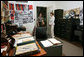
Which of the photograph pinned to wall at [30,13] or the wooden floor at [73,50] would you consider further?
the photograph pinned to wall at [30,13]

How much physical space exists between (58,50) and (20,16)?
312cm

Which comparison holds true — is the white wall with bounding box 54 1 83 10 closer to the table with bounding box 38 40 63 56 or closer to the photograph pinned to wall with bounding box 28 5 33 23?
the photograph pinned to wall with bounding box 28 5 33 23

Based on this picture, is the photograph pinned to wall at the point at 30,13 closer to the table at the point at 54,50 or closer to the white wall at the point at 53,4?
the white wall at the point at 53,4

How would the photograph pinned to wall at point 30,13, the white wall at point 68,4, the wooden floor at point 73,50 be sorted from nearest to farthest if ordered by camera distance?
the wooden floor at point 73,50 < the white wall at point 68,4 < the photograph pinned to wall at point 30,13

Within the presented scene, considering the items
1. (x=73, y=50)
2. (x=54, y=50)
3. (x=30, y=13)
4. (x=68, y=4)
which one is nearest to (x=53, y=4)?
(x=68, y=4)

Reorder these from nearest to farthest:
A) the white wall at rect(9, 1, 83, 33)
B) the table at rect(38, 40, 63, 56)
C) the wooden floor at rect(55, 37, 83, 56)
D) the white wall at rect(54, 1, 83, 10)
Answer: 1. the table at rect(38, 40, 63, 56)
2. the wooden floor at rect(55, 37, 83, 56)
3. the white wall at rect(54, 1, 83, 10)
4. the white wall at rect(9, 1, 83, 33)

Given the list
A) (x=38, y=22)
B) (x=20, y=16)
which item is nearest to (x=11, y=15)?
(x=20, y=16)

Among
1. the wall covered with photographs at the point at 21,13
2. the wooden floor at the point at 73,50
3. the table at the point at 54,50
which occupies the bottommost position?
the wooden floor at the point at 73,50

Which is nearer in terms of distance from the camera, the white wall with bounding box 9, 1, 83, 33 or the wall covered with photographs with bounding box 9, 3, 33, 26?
the wall covered with photographs with bounding box 9, 3, 33, 26

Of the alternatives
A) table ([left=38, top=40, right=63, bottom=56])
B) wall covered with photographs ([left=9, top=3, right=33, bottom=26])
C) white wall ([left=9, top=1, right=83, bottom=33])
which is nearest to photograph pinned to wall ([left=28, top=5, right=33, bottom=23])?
wall covered with photographs ([left=9, top=3, right=33, bottom=26])

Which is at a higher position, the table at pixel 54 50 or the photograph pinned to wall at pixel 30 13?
the photograph pinned to wall at pixel 30 13

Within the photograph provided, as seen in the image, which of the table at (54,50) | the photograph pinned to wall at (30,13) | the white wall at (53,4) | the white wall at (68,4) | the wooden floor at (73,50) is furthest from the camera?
the photograph pinned to wall at (30,13)

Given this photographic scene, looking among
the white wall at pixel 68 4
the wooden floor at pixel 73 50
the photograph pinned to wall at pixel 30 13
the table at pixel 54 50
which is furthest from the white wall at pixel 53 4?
the table at pixel 54 50

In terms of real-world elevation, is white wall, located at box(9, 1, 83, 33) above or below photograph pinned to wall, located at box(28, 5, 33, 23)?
above
